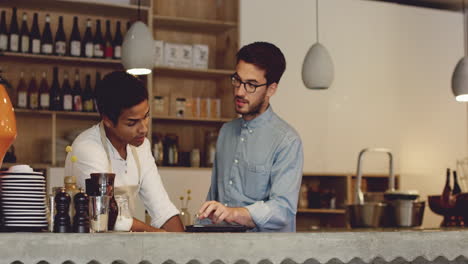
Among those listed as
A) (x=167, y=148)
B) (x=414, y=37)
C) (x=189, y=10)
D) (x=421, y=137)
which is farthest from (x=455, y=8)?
(x=167, y=148)

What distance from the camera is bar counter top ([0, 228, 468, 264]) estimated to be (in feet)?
4.97

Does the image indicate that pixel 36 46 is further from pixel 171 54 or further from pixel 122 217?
pixel 122 217

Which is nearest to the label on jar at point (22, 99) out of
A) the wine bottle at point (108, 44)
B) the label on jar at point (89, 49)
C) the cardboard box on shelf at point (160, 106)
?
the label on jar at point (89, 49)

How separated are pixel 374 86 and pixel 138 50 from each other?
263cm

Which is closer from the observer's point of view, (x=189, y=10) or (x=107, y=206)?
(x=107, y=206)

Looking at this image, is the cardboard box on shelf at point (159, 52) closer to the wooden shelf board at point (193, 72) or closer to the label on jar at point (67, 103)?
the wooden shelf board at point (193, 72)

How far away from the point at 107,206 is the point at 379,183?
4298mm

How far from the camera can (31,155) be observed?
194 inches

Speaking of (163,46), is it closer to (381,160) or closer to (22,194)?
(381,160)

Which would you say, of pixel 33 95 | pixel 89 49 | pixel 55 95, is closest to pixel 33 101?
pixel 33 95

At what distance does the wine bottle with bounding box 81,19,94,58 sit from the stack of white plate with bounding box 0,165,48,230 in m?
3.30

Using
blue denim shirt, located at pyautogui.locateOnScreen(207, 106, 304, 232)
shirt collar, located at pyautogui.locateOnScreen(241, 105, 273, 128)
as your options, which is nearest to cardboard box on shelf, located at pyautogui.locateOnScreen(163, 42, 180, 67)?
blue denim shirt, located at pyautogui.locateOnScreen(207, 106, 304, 232)

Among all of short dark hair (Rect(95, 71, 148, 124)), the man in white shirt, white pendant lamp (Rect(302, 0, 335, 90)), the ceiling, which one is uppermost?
the ceiling

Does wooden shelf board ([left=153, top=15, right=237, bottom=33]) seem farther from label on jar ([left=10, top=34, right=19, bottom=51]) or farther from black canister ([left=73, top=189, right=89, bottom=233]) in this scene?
black canister ([left=73, top=189, right=89, bottom=233])
